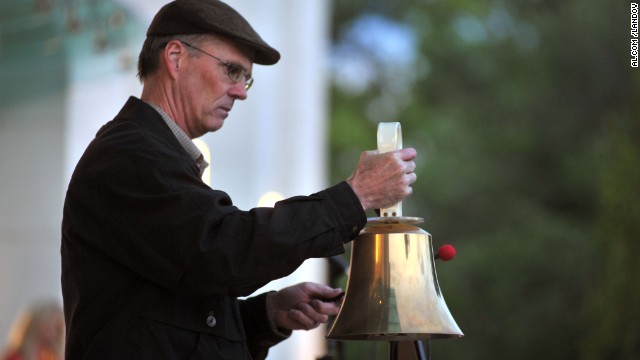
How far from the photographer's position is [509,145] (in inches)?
801

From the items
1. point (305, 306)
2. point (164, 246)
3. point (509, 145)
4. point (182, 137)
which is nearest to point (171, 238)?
point (164, 246)

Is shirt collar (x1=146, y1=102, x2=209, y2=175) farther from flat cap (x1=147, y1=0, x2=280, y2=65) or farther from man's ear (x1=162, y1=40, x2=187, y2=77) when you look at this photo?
flat cap (x1=147, y1=0, x2=280, y2=65)

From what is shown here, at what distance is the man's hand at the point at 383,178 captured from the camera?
2.67 meters

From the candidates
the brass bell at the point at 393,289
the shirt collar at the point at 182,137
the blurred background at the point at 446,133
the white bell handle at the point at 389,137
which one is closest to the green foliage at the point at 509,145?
the blurred background at the point at 446,133

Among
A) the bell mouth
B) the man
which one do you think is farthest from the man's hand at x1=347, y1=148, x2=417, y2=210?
the bell mouth

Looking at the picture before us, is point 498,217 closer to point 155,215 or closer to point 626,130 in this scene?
point 626,130

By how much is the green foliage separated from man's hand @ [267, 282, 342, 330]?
13.7 metres

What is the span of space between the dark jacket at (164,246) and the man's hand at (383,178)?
1.5 inches

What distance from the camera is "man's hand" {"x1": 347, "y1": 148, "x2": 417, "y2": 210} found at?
2666mm

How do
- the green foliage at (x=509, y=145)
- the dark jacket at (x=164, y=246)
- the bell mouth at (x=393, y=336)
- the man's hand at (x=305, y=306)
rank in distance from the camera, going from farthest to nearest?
the green foliage at (x=509, y=145) → the man's hand at (x=305, y=306) → the bell mouth at (x=393, y=336) → the dark jacket at (x=164, y=246)

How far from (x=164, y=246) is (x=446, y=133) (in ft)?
60.7

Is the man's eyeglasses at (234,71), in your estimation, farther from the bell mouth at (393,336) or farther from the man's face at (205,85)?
the bell mouth at (393,336)

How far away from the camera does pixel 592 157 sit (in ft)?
61.9

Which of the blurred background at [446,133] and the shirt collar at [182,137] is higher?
the blurred background at [446,133]
